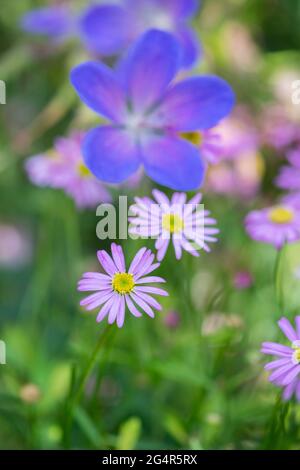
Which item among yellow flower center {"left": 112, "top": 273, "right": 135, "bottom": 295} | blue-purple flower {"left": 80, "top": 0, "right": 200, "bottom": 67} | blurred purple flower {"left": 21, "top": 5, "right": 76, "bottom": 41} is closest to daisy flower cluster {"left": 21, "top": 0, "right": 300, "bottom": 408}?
yellow flower center {"left": 112, "top": 273, "right": 135, "bottom": 295}

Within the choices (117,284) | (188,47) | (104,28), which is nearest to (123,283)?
(117,284)

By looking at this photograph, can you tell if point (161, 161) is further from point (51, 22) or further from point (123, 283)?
point (51, 22)

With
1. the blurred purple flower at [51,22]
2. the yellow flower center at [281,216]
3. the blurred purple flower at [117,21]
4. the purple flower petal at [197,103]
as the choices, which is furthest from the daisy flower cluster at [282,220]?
the blurred purple flower at [51,22]

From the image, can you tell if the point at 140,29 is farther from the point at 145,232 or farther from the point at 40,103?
the point at 145,232

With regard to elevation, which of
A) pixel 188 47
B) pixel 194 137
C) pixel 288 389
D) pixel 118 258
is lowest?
pixel 288 389

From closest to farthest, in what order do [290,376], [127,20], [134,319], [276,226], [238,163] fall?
[290,376], [276,226], [134,319], [238,163], [127,20]

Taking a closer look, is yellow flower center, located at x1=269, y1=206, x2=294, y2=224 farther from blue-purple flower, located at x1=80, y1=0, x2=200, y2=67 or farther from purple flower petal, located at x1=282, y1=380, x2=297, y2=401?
blue-purple flower, located at x1=80, y1=0, x2=200, y2=67
